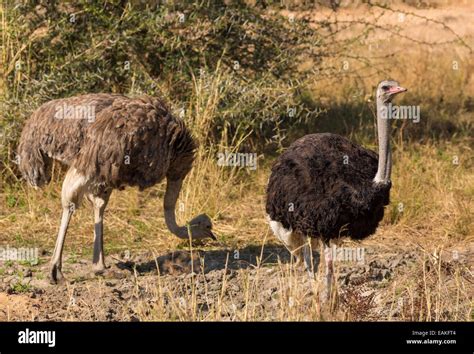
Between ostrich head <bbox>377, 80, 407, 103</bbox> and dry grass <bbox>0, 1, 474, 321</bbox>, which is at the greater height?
ostrich head <bbox>377, 80, 407, 103</bbox>

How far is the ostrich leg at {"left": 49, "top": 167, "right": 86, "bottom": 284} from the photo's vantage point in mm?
6973

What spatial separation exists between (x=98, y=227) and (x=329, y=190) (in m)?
1.76

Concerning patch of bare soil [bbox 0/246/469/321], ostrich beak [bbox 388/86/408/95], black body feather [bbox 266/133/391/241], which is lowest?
patch of bare soil [bbox 0/246/469/321]

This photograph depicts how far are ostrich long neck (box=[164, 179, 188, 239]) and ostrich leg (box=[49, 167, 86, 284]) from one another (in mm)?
787

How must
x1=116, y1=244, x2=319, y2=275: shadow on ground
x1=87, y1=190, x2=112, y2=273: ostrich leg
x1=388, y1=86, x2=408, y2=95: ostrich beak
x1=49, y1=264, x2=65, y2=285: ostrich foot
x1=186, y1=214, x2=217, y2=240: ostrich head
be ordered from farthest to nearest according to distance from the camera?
x1=186, y1=214, x2=217, y2=240: ostrich head
x1=116, y1=244, x2=319, y2=275: shadow on ground
x1=87, y1=190, x2=112, y2=273: ostrich leg
x1=49, y1=264, x2=65, y2=285: ostrich foot
x1=388, y1=86, x2=408, y2=95: ostrich beak

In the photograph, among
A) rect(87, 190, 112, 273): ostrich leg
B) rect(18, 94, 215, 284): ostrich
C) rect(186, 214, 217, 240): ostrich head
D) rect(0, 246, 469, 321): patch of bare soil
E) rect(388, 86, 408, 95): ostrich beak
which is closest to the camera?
rect(0, 246, 469, 321): patch of bare soil

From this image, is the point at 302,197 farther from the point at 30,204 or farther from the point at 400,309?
the point at 30,204

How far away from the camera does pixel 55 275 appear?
704 centimetres

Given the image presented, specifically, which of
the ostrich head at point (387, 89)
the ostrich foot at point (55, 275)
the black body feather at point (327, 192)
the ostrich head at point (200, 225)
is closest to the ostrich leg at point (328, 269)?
the black body feather at point (327, 192)

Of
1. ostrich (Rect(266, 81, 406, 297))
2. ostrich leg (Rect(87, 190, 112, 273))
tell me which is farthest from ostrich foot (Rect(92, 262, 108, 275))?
ostrich (Rect(266, 81, 406, 297))

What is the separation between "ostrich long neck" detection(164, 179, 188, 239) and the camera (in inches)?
299

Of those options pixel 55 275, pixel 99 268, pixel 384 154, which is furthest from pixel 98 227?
pixel 384 154

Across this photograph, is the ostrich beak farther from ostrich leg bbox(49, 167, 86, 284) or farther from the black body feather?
ostrich leg bbox(49, 167, 86, 284)

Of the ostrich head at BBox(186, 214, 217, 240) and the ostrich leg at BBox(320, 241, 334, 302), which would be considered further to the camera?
the ostrich head at BBox(186, 214, 217, 240)
